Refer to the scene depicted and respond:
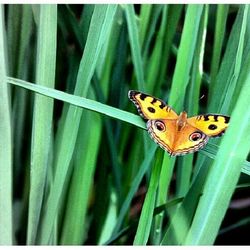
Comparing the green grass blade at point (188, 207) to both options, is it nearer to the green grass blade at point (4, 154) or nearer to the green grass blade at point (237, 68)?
the green grass blade at point (237, 68)

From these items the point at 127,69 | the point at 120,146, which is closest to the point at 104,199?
the point at 120,146

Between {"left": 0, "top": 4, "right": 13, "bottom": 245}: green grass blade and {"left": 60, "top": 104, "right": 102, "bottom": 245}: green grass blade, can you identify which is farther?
{"left": 60, "top": 104, "right": 102, "bottom": 245}: green grass blade

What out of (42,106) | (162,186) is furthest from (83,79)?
(162,186)

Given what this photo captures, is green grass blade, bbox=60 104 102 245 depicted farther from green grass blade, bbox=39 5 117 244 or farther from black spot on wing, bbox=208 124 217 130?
black spot on wing, bbox=208 124 217 130

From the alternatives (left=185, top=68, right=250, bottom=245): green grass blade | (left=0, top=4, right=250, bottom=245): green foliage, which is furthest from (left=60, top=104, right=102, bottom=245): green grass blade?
(left=185, top=68, right=250, bottom=245): green grass blade

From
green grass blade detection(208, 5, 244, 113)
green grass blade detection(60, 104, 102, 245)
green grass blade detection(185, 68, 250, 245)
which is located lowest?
green grass blade detection(60, 104, 102, 245)

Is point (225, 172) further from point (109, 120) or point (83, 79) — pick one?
point (109, 120)
